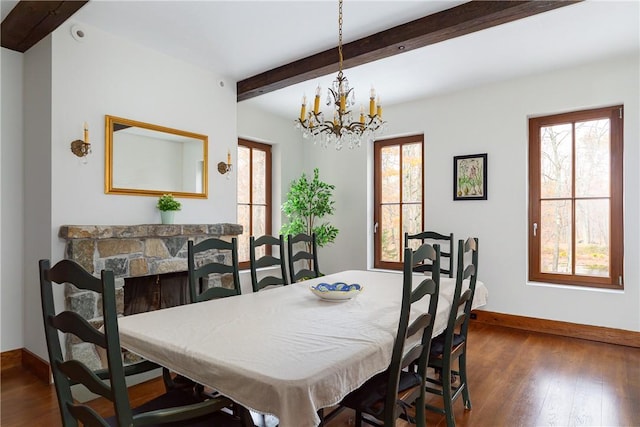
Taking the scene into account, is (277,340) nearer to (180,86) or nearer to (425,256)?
(425,256)

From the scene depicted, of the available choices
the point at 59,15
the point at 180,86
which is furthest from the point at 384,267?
the point at 59,15

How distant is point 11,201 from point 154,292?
4.25ft

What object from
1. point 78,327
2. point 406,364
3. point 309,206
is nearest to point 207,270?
point 78,327

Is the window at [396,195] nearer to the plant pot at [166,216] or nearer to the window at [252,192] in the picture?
the window at [252,192]

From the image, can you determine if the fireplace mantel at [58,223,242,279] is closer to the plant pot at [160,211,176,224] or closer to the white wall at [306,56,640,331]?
the plant pot at [160,211,176,224]

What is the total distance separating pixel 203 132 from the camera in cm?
371

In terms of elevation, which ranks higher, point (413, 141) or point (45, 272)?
point (413, 141)

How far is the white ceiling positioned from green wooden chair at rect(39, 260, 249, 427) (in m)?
2.12

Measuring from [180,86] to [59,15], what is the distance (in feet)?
3.58

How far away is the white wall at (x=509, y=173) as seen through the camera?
3459 millimetres

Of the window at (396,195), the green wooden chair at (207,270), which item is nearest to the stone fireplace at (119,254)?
the green wooden chair at (207,270)

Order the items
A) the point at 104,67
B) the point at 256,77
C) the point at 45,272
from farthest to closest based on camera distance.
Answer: the point at 256,77 → the point at 104,67 → the point at 45,272

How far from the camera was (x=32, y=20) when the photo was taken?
8.51 feet

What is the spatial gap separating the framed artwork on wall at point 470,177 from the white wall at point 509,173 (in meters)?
0.06
